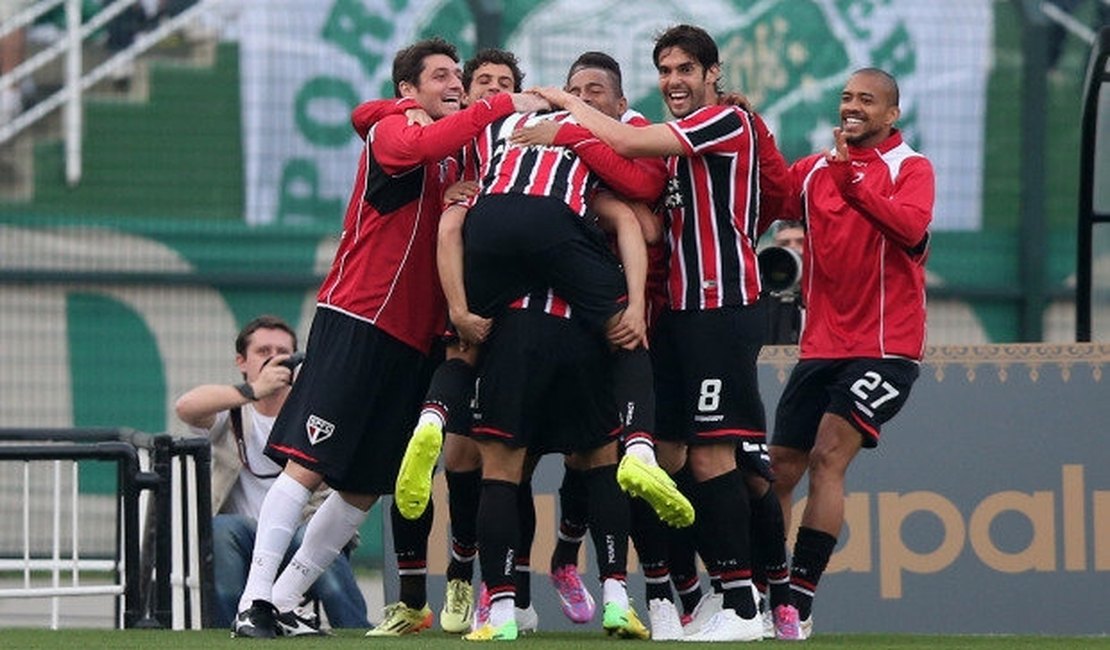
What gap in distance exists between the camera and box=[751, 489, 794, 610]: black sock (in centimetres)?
822

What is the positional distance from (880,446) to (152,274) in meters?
5.85

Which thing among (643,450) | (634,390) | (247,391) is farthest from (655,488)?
(247,391)

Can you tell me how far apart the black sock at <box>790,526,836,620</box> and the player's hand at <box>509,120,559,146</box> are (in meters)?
1.57

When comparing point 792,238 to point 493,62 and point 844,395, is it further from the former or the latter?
point 493,62

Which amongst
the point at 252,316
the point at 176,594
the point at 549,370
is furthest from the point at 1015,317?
the point at 549,370

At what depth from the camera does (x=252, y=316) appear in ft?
48.5

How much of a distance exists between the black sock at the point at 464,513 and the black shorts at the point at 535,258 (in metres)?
0.85

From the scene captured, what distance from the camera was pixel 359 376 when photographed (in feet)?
26.4

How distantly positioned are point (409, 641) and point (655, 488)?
3.30 ft

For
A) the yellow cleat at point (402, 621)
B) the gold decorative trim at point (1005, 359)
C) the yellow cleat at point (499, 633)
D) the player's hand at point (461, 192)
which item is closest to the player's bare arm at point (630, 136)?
the player's hand at point (461, 192)

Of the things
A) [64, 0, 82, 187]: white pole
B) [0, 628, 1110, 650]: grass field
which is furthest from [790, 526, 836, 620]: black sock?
[64, 0, 82, 187]: white pole

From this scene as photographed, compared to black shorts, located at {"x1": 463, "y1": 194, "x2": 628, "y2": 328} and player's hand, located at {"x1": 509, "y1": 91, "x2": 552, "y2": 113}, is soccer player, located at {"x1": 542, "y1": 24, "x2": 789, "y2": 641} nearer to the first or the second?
player's hand, located at {"x1": 509, "y1": 91, "x2": 552, "y2": 113}

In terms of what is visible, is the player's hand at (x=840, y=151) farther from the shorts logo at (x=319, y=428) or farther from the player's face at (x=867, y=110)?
the shorts logo at (x=319, y=428)

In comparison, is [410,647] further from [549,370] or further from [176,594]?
[176,594]
